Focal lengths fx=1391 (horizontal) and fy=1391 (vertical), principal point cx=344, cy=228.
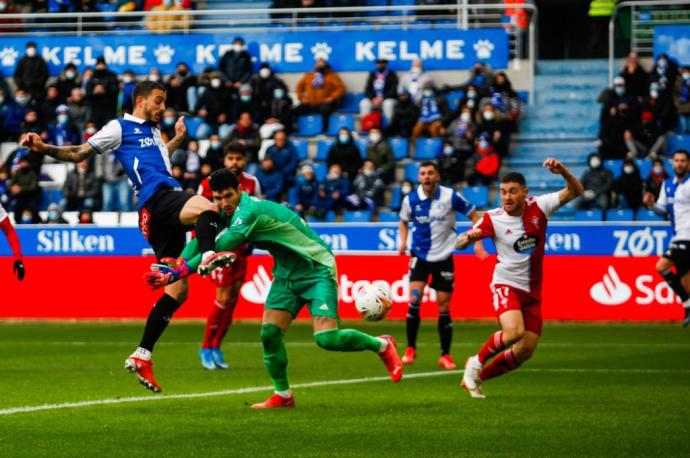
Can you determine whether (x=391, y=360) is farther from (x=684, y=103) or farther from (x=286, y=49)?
(x=286, y=49)

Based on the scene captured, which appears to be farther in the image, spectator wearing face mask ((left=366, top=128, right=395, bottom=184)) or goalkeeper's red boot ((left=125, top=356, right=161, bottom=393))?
spectator wearing face mask ((left=366, top=128, right=395, bottom=184))

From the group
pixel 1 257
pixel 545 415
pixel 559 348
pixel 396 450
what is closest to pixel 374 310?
pixel 545 415

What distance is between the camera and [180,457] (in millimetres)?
8273

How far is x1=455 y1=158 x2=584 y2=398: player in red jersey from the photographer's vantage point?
1171 centimetres

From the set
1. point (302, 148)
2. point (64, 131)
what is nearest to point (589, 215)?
point (302, 148)

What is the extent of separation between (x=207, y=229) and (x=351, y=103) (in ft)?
67.3

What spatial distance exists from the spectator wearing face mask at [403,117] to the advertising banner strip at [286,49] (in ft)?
6.76

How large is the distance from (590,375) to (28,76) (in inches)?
805

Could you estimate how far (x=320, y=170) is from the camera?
28750mm

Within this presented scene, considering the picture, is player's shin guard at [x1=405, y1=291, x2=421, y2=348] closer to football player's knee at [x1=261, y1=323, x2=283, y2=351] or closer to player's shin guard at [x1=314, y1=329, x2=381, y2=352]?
player's shin guard at [x1=314, y1=329, x2=381, y2=352]

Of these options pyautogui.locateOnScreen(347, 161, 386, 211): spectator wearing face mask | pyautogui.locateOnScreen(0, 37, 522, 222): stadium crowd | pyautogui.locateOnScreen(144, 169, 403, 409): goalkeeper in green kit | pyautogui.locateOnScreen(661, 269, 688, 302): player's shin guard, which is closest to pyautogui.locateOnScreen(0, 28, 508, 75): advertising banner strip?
pyautogui.locateOnScreen(0, 37, 522, 222): stadium crowd

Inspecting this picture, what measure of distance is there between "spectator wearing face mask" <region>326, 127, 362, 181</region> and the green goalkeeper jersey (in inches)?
663

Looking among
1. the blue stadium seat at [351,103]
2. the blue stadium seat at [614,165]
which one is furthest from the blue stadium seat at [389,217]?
the blue stadium seat at [351,103]

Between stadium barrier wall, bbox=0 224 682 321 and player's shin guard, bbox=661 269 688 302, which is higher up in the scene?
player's shin guard, bbox=661 269 688 302
